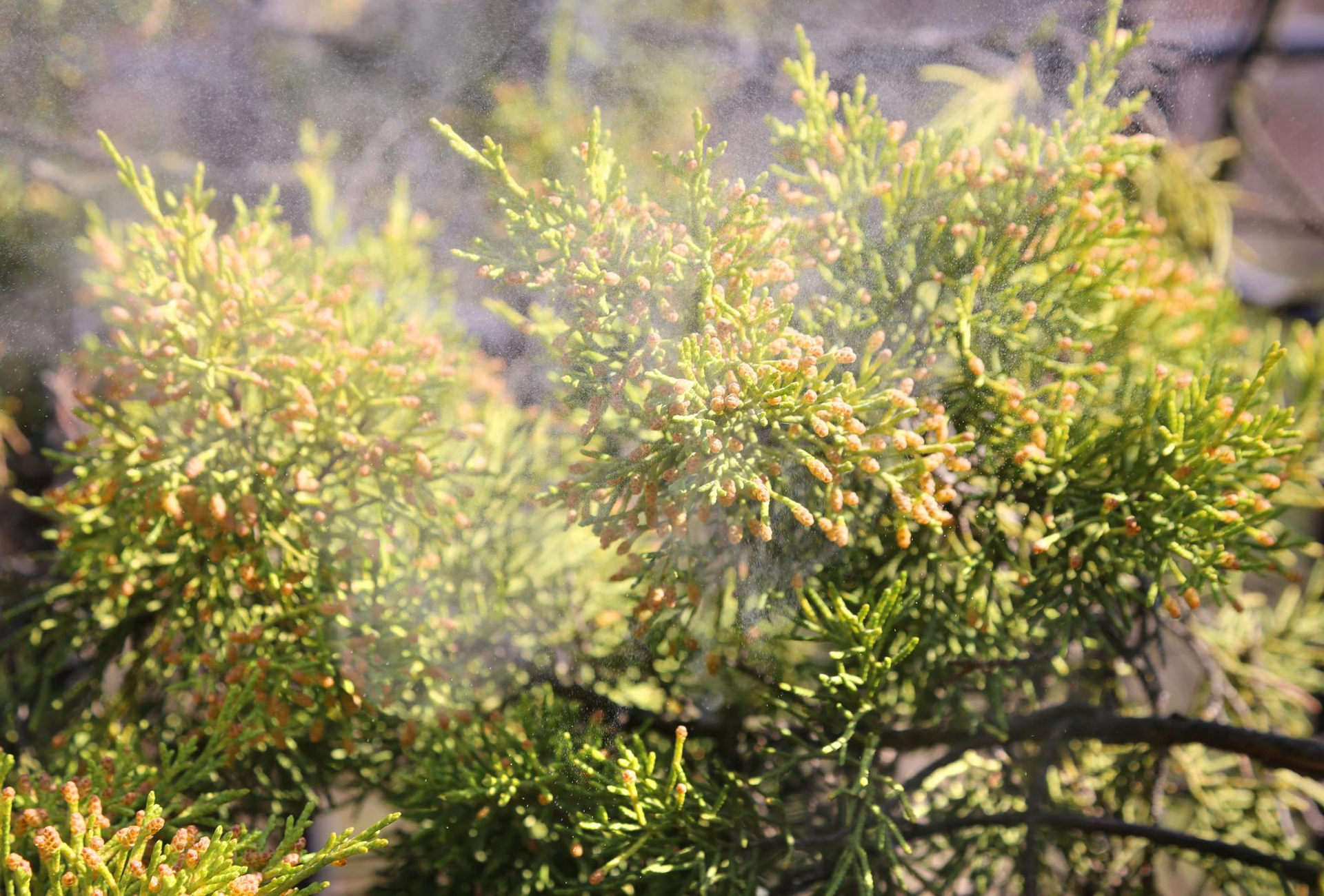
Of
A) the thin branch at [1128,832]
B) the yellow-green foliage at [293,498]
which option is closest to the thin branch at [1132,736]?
the thin branch at [1128,832]

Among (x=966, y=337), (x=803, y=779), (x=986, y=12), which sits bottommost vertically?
(x=803, y=779)

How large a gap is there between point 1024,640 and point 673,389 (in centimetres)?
27

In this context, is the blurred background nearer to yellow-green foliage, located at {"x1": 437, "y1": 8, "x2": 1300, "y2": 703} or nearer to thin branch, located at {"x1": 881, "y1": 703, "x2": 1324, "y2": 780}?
yellow-green foliage, located at {"x1": 437, "y1": 8, "x2": 1300, "y2": 703}

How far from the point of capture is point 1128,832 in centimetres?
50

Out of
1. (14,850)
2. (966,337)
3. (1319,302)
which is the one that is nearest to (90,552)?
(14,850)

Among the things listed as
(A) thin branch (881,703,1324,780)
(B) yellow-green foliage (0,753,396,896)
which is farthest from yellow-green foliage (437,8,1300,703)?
(B) yellow-green foliage (0,753,396,896)

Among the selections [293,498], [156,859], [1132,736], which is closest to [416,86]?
[293,498]

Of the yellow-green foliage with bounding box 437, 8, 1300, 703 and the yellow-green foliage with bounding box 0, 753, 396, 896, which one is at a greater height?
the yellow-green foliage with bounding box 437, 8, 1300, 703

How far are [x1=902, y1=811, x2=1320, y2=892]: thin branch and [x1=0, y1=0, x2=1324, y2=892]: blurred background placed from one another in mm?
328

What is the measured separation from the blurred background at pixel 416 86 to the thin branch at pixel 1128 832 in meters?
0.33

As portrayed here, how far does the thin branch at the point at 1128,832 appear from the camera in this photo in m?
0.50

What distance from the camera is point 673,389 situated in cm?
40

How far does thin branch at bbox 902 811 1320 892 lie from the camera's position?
496 millimetres

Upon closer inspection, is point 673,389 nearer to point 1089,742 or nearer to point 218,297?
point 218,297
